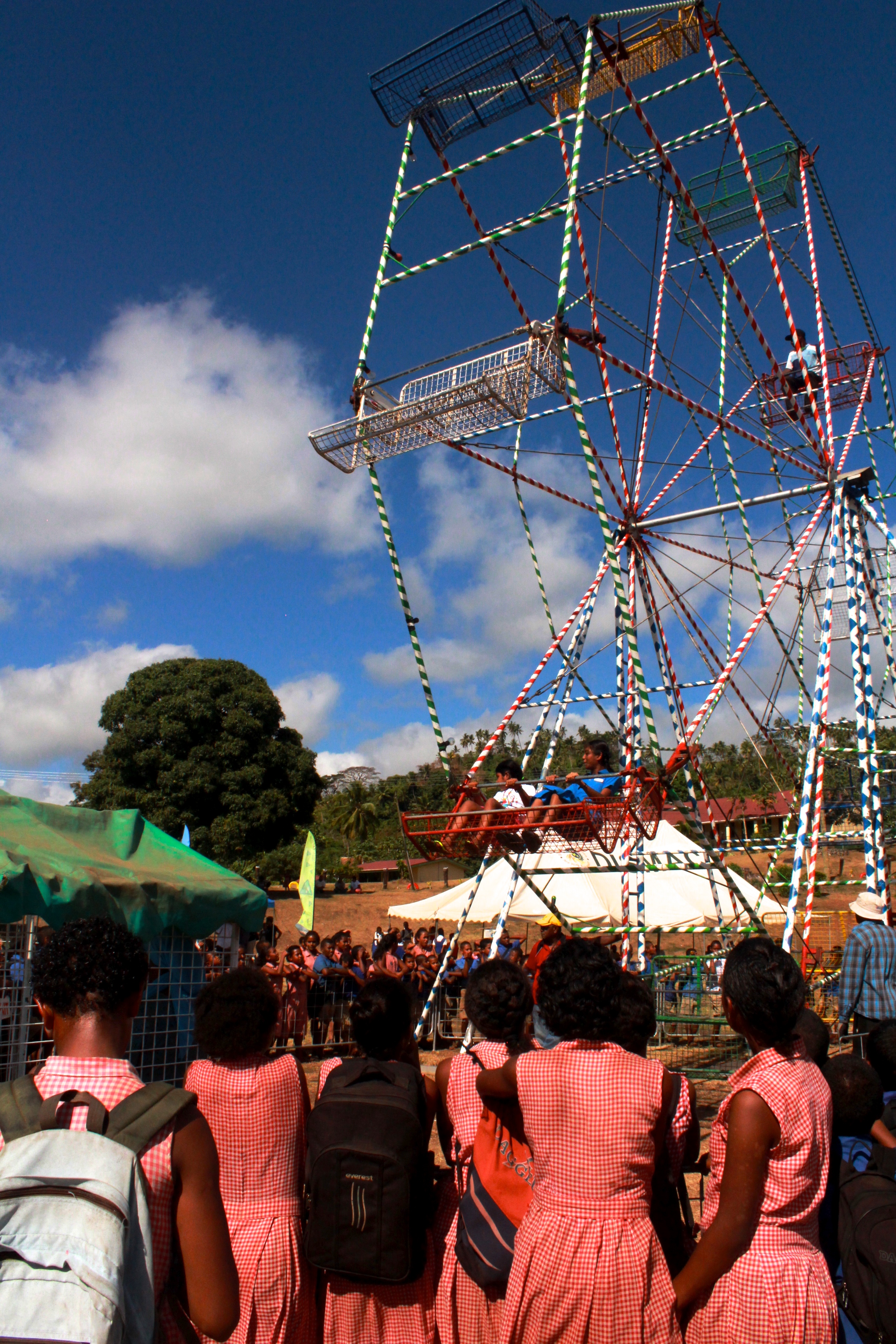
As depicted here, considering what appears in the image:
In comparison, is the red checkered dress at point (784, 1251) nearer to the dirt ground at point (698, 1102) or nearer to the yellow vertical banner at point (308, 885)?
the dirt ground at point (698, 1102)

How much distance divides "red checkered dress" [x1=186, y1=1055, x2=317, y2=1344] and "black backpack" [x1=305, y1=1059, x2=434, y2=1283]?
0.15 metres

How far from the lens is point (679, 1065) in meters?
11.6

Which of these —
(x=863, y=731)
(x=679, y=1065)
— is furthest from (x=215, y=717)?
(x=863, y=731)

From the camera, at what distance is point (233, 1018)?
3293 millimetres

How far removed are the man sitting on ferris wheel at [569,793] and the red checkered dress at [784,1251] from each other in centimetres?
400

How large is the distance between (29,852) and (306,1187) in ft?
18.6

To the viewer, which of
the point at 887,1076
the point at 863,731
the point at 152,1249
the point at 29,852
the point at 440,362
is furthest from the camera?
the point at 863,731

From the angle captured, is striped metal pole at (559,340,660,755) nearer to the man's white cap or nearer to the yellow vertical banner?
the man's white cap

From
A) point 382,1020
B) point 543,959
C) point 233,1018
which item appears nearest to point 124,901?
point 543,959

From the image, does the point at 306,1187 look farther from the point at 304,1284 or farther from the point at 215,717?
the point at 215,717

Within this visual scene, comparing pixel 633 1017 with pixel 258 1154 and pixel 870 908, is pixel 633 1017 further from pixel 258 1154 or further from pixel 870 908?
pixel 870 908

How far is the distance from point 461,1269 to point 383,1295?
0.30 meters

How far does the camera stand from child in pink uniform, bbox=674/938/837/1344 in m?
2.53

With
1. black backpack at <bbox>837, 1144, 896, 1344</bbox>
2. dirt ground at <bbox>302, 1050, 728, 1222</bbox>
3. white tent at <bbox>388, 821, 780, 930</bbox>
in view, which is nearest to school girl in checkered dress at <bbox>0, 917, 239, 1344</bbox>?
black backpack at <bbox>837, 1144, 896, 1344</bbox>
